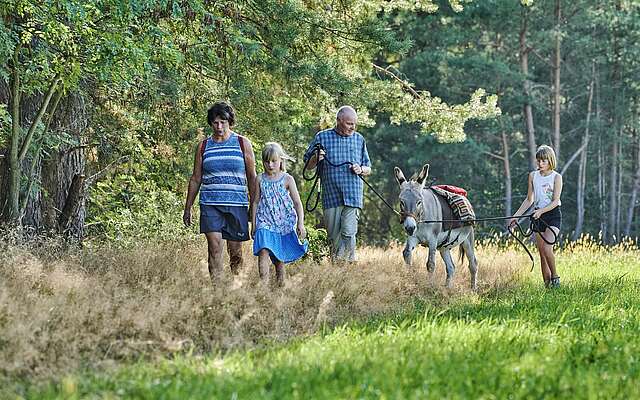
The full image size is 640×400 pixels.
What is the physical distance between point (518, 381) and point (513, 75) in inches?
1288

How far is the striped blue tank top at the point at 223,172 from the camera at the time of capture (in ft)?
29.8

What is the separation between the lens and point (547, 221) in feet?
37.8

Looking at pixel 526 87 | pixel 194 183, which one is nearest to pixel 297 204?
pixel 194 183

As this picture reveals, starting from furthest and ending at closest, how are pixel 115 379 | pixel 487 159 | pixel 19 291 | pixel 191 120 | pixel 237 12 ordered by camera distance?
pixel 487 159
pixel 191 120
pixel 237 12
pixel 19 291
pixel 115 379

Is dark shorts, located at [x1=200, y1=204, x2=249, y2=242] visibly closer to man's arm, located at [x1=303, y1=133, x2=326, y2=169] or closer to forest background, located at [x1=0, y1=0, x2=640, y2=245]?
man's arm, located at [x1=303, y1=133, x2=326, y2=169]

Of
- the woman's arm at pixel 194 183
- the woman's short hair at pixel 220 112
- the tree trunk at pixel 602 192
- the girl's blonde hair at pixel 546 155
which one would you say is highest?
the woman's short hair at pixel 220 112

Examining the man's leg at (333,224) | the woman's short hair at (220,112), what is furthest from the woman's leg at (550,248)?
the woman's short hair at (220,112)

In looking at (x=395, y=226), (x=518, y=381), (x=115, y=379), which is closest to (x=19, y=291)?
(x=115, y=379)

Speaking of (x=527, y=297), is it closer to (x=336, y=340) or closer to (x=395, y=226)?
(x=336, y=340)

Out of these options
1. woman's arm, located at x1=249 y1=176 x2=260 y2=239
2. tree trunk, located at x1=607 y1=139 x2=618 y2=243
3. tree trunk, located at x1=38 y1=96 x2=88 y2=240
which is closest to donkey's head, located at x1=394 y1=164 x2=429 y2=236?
woman's arm, located at x1=249 y1=176 x2=260 y2=239

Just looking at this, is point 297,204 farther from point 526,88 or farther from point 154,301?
point 526,88

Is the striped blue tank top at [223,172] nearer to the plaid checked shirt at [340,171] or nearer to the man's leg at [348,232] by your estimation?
the plaid checked shirt at [340,171]

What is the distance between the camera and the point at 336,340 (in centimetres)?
679

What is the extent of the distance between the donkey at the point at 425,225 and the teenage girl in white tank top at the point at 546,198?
0.90 metres
